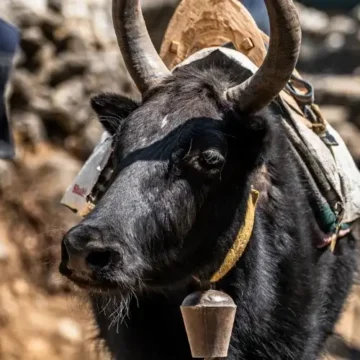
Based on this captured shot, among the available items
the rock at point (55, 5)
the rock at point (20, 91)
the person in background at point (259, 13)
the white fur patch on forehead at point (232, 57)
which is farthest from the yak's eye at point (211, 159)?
the rock at point (55, 5)

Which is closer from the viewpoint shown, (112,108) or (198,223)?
(198,223)

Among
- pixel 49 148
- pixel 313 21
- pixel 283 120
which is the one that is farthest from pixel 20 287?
pixel 313 21

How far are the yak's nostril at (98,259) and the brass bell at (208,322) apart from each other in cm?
45

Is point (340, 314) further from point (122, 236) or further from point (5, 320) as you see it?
point (5, 320)

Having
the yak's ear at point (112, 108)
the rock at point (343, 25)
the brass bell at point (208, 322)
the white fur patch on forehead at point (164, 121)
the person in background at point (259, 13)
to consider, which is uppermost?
the rock at point (343, 25)

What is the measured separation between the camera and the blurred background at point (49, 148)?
800cm

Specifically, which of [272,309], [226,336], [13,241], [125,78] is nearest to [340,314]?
[272,309]

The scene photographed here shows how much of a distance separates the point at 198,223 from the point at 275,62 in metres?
0.66

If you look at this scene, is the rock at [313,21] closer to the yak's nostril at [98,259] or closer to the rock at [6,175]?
the rock at [6,175]

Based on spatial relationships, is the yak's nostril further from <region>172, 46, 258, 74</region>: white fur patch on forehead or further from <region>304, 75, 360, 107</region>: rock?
<region>304, 75, 360, 107</region>: rock

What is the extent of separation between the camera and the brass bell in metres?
3.43

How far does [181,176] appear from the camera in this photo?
3.39m

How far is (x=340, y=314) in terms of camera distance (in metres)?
5.02

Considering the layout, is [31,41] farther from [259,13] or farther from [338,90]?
[338,90]
